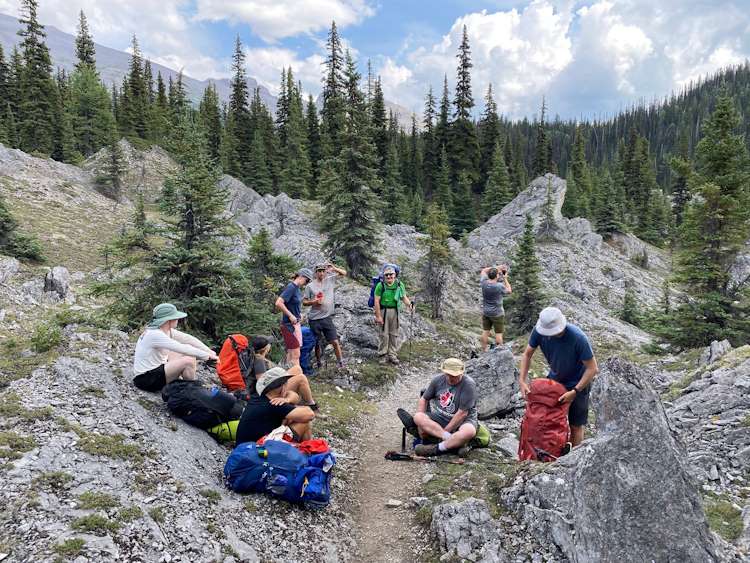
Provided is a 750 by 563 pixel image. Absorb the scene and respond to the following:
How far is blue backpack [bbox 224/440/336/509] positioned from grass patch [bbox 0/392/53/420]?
231cm

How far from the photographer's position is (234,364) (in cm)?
813

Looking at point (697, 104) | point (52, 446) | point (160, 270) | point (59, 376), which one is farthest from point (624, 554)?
point (697, 104)

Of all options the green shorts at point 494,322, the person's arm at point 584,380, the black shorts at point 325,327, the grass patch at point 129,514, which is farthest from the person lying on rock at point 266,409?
the green shorts at point 494,322

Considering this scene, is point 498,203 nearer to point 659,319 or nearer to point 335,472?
point 659,319

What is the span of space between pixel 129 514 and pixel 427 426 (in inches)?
179

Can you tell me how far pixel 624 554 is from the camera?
4.64 metres

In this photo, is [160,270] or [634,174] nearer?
[160,270]

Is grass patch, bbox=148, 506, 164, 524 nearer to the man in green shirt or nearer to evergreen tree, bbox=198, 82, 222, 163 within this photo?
the man in green shirt

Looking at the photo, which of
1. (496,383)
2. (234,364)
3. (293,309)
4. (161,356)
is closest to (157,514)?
(161,356)

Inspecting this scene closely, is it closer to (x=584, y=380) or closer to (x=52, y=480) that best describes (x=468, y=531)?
(x=584, y=380)

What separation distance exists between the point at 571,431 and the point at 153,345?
6421 millimetres

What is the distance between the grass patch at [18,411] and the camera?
5.47 meters

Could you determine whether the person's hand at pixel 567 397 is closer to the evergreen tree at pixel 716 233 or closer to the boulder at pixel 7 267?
the evergreen tree at pixel 716 233

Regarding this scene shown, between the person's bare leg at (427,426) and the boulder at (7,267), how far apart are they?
18.8m
